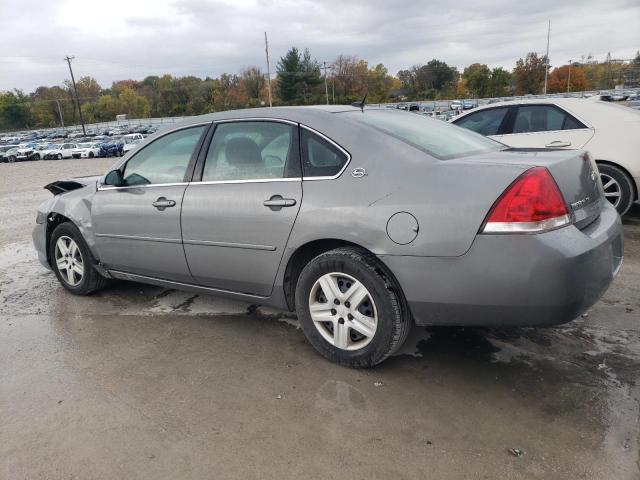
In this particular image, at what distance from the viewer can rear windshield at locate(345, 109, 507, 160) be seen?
3025 millimetres

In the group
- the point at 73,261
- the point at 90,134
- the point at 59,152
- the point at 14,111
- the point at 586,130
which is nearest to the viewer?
the point at 73,261

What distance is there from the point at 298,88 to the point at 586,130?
75847 millimetres

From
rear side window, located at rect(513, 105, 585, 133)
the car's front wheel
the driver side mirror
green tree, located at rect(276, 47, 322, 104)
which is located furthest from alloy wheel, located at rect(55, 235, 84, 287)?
green tree, located at rect(276, 47, 322, 104)

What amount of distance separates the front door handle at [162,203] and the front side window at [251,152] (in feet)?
1.04

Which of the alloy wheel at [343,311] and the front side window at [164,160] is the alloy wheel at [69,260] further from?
the alloy wheel at [343,311]

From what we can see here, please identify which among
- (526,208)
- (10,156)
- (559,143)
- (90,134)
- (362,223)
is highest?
(526,208)

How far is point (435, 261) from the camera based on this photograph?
103 inches

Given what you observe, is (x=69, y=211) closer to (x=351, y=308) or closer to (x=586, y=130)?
(x=351, y=308)

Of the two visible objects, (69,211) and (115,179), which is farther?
(69,211)

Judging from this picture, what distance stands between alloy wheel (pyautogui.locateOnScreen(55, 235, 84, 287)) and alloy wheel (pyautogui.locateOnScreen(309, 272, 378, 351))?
100 inches

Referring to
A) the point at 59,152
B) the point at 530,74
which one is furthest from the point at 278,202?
the point at 530,74

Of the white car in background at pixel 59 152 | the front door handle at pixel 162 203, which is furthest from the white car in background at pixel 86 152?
the front door handle at pixel 162 203

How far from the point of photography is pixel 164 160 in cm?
392

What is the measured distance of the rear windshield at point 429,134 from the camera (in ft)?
9.93
